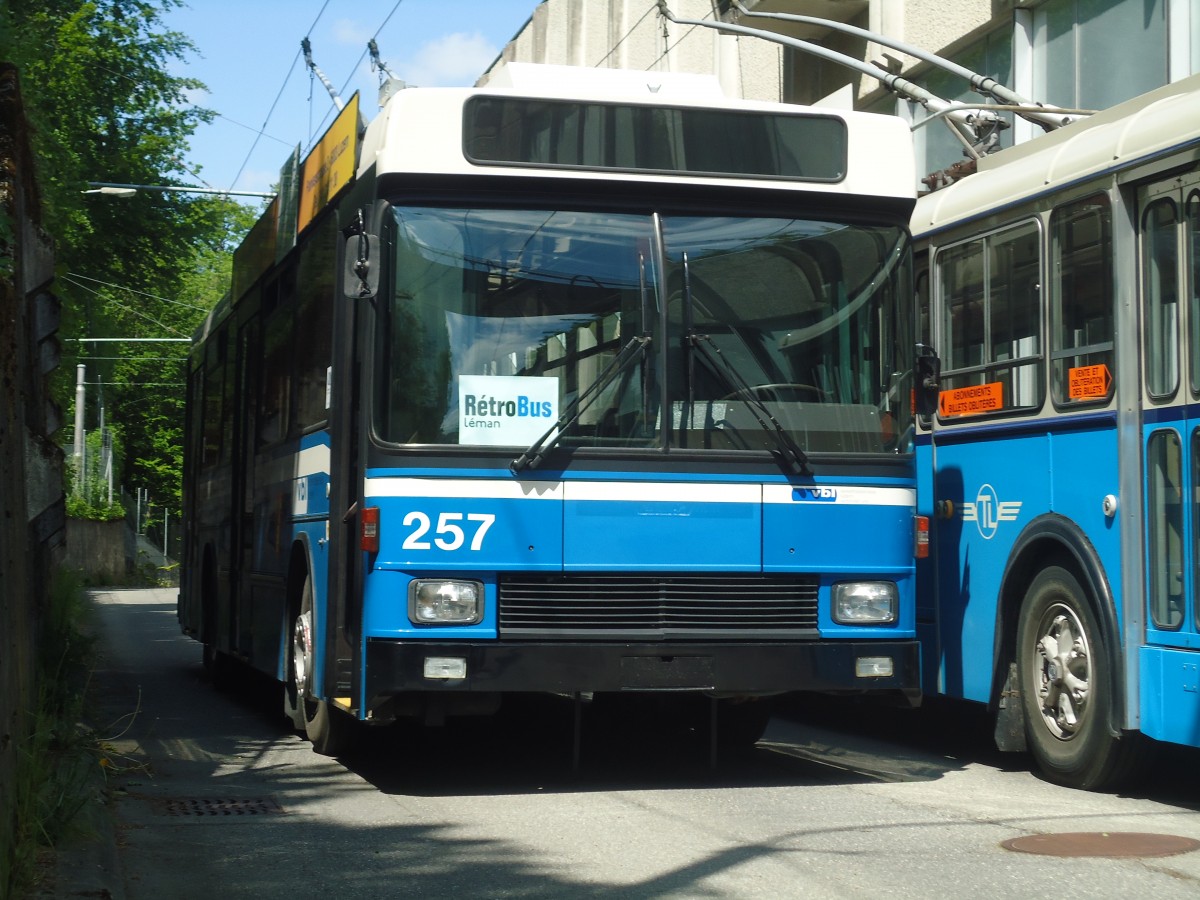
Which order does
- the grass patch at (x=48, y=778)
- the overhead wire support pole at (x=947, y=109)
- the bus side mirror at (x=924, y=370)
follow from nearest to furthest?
the grass patch at (x=48, y=778), the bus side mirror at (x=924, y=370), the overhead wire support pole at (x=947, y=109)

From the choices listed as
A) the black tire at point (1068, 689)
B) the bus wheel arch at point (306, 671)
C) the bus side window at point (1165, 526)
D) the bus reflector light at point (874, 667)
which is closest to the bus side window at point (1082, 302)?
the bus side window at point (1165, 526)

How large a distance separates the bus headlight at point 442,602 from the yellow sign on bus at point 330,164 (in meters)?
2.21

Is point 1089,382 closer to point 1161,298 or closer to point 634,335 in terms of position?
point 1161,298

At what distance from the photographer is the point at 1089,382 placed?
8477 millimetres

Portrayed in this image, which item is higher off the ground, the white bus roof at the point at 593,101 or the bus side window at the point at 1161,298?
the white bus roof at the point at 593,101

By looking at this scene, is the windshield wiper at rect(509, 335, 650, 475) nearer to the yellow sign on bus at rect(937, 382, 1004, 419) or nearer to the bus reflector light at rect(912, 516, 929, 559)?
the bus reflector light at rect(912, 516, 929, 559)

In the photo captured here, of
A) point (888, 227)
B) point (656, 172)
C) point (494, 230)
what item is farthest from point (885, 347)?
point (494, 230)

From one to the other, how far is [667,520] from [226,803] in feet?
8.41

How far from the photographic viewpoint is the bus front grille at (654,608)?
26.7ft

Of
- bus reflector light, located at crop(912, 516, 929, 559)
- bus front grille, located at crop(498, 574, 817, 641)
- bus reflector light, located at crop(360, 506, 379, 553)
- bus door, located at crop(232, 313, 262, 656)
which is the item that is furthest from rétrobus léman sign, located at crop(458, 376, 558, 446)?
bus door, located at crop(232, 313, 262, 656)

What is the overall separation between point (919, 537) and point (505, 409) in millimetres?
2179

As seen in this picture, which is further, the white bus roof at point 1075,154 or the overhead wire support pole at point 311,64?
the overhead wire support pole at point 311,64

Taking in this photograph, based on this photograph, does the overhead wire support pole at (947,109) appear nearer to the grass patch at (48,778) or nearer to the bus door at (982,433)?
the bus door at (982,433)

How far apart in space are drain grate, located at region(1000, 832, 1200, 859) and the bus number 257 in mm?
2664
